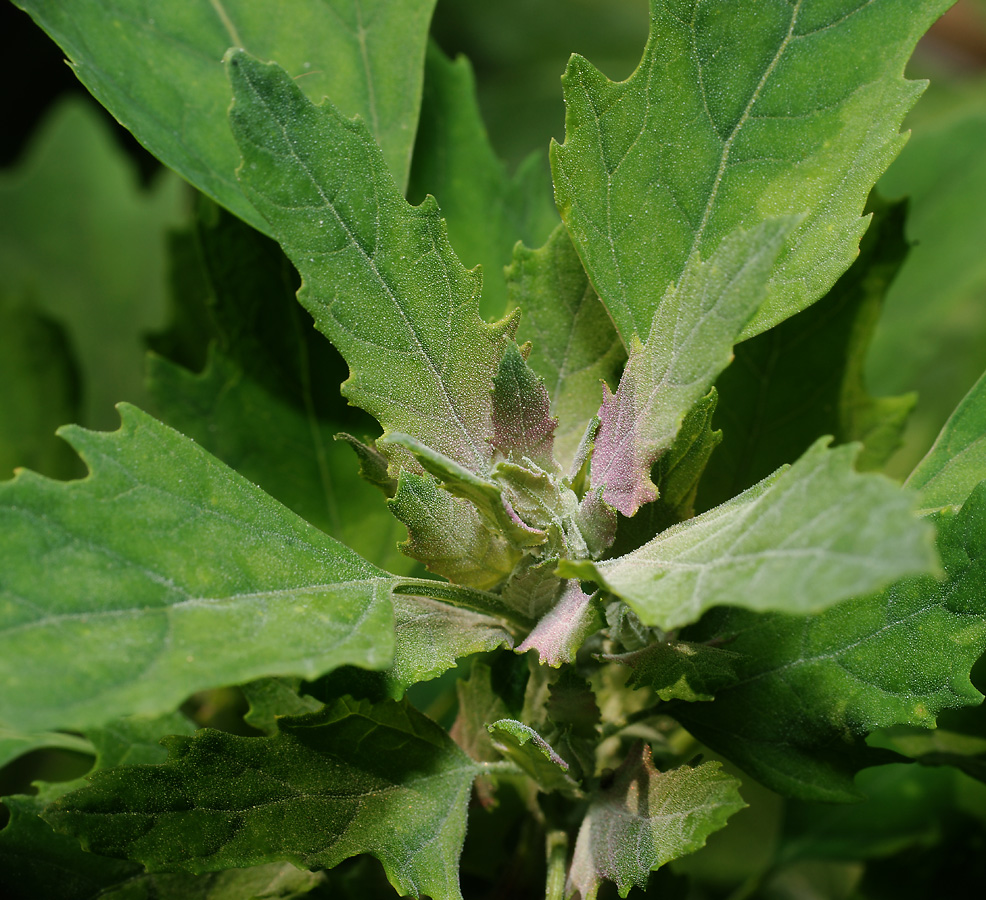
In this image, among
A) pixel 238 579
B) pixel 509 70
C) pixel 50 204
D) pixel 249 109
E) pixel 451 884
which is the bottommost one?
pixel 451 884

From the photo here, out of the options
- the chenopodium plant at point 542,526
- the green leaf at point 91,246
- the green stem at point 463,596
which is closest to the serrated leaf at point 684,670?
the chenopodium plant at point 542,526

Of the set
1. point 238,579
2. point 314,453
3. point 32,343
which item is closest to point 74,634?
point 238,579

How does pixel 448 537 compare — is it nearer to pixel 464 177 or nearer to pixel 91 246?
pixel 464 177

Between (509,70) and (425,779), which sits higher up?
(509,70)

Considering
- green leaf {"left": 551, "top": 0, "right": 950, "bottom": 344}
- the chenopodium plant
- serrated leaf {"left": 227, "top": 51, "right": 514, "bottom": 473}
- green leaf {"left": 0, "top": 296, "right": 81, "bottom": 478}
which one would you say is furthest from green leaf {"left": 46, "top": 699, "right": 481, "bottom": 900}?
green leaf {"left": 0, "top": 296, "right": 81, "bottom": 478}

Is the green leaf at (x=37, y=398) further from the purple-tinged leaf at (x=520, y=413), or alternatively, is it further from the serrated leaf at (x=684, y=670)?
the serrated leaf at (x=684, y=670)

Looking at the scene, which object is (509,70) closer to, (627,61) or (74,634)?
(627,61)

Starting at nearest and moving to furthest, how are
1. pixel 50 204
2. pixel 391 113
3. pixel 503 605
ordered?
pixel 503 605
pixel 391 113
pixel 50 204
